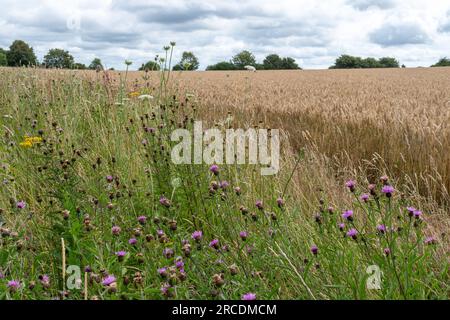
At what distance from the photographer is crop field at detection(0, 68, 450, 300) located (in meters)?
2.11

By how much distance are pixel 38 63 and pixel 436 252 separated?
8858 millimetres

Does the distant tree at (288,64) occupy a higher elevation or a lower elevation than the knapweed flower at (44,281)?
higher

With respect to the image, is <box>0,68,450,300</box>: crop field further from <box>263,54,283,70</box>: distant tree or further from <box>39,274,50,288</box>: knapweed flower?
<box>263,54,283,70</box>: distant tree

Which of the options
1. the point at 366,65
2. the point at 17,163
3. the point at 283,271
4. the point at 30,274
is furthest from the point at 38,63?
the point at 366,65

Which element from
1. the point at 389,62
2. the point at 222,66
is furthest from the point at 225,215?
the point at 389,62

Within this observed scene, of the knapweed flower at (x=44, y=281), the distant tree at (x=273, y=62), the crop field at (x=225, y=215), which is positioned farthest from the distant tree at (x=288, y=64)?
the knapweed flower at (x=44, y=281)

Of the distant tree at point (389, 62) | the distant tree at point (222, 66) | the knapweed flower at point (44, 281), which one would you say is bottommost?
the knapweed flower at point (44, 281)

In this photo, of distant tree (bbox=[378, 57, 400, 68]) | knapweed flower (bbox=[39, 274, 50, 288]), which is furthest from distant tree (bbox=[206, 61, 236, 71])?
knapweed flower (bbox=[39, 274, 50, 288])

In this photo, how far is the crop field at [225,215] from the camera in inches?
83.1

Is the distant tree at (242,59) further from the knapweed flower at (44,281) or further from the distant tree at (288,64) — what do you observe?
the knapweed flower at (44,281)

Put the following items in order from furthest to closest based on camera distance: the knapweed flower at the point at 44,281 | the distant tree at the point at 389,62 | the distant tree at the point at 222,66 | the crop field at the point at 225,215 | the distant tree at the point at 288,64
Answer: the distant tree at the point at 389,62, the distant tree at the point at 288,64, the distant tree at the point at 222,66, the crop field at the point at 225,215, the knapweed flower at the point at 44,281

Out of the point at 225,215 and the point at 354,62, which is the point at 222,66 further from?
the point at 225,215

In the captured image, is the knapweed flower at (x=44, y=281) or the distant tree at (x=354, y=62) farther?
the distant tree at (x=354, y=62)

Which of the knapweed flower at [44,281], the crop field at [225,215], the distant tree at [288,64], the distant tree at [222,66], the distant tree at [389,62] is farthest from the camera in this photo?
the distant tree at [389,62]
